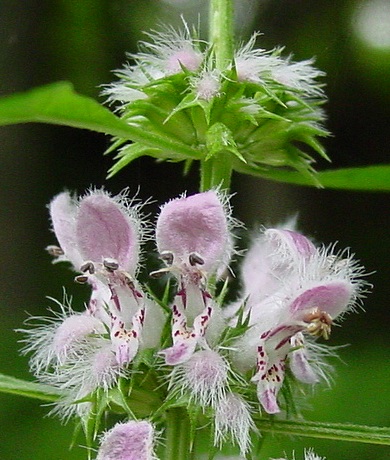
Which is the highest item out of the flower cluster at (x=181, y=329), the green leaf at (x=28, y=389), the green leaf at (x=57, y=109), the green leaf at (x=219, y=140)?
the green leaf at (x=219, y=140)

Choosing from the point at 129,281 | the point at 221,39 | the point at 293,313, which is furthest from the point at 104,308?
the point at 221,39

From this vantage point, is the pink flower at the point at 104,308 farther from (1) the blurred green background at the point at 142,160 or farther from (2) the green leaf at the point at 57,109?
(1) the blurred green background at the point at 142,160

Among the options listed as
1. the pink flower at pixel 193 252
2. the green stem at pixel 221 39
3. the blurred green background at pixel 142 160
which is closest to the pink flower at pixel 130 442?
the pink flower at pixel 193 252

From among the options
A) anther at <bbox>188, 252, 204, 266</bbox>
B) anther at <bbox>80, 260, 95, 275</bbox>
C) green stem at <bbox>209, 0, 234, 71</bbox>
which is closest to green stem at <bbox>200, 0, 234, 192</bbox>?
green stem at <bbox>209, 0, 234, 71</bbox>

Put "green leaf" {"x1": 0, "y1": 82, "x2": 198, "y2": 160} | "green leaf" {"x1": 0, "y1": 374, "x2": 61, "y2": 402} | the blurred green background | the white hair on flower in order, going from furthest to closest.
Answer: the blurred green background < "green leaf" {"x1": 0, "y1": 374, "x2": 61, "y2": 402} < the white hair on flower < "green leaf" {"x1": 0, "y1": 82, "x2": 198, "y2": 160}

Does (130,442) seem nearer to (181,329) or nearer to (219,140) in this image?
(181,329)

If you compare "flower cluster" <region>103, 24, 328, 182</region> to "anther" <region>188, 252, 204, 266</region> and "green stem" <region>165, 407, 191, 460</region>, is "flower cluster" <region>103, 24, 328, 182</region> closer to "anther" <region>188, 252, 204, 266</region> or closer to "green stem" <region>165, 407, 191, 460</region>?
"anther" <region>188, 252, 204, 266</region>
